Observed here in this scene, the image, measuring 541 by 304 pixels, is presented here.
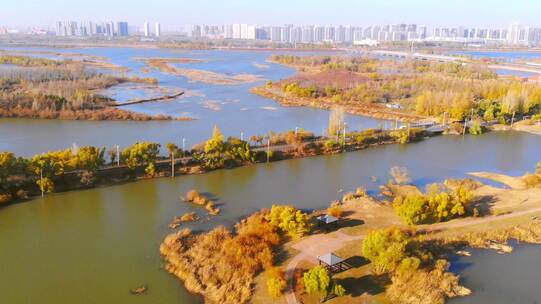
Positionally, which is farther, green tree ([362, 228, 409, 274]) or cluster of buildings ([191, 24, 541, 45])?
cluster of buildings ([191, 24, 541, 45])

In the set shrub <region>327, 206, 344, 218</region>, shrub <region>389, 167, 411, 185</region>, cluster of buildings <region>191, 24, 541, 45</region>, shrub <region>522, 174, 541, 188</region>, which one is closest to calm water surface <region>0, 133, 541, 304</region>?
shrub <region>389, 167, 411, 185</region>

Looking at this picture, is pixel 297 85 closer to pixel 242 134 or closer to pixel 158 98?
pixel 158 98

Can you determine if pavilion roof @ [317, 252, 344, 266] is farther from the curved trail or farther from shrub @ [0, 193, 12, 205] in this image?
shrub @ [0, 193, 12, 205]

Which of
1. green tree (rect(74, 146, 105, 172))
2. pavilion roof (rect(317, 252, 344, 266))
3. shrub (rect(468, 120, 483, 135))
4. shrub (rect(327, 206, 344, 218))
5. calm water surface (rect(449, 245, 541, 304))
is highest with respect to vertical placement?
green tree (rect(74, 146, 105, 172))

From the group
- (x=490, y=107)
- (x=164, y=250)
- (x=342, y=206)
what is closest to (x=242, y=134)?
(x=342, y=206)

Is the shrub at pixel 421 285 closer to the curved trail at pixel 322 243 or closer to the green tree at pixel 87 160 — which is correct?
the curved trail at pixel 322 243
